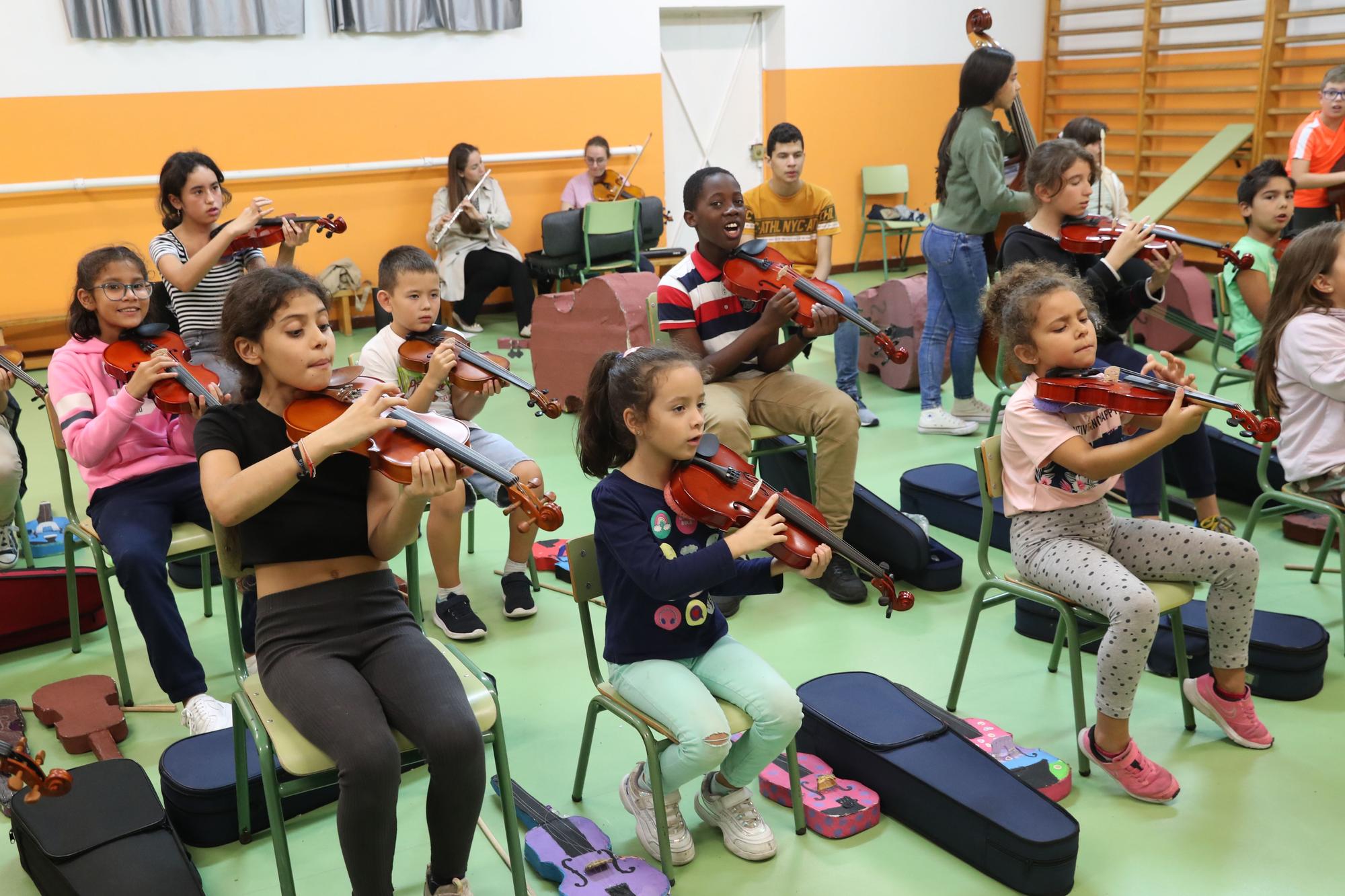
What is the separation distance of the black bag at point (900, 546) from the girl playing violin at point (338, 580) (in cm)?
156

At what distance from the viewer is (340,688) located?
173 cm

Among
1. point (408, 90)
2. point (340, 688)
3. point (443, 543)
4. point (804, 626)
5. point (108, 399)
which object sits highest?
point (408, 90)

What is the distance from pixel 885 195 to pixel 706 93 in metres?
1.51

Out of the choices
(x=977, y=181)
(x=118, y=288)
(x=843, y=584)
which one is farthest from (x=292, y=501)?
(x=977, y=181)

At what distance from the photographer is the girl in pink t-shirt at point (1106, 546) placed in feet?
7.02

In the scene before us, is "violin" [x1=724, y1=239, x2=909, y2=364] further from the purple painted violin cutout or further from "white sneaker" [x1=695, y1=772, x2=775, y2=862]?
the purple painted violin cutout

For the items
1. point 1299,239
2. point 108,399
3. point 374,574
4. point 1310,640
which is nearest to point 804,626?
point 1310,640

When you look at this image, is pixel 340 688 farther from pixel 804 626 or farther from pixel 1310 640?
pixel 1310 640

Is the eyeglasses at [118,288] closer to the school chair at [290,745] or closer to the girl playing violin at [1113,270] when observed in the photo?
the school chair at [290,745]

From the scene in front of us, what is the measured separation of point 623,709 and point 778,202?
2.79 meters

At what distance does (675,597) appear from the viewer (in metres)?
1.90

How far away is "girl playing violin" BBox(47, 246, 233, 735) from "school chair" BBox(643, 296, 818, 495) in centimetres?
125

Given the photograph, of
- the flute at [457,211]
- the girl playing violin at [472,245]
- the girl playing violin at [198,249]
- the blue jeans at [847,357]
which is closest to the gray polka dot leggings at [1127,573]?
the girl playing violin at [198,249]

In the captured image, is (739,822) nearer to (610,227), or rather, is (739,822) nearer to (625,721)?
(625,721)
